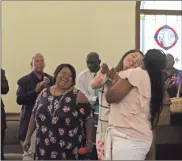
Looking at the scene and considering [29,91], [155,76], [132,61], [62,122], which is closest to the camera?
[155,76]

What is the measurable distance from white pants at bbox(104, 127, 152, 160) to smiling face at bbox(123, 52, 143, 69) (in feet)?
1.56

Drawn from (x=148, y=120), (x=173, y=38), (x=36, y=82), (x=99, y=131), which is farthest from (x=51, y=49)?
(x=148, y=120)

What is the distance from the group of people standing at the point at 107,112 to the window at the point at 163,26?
155 inches

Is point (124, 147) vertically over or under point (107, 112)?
under

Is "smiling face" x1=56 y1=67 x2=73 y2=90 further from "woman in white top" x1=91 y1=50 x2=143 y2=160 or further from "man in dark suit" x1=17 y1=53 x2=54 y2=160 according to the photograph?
"man in dark suit" x1=17 y1=53 x2=54 y2=160

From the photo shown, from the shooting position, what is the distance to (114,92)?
8.61 ft

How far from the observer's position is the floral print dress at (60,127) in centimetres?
310

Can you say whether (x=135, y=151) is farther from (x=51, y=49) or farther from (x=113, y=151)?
(x=51, y=49)

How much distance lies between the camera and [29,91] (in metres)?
4.38

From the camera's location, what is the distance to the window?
7.09 meters

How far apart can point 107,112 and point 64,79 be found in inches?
17.9

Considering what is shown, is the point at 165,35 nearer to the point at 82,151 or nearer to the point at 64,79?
the point at 64,79

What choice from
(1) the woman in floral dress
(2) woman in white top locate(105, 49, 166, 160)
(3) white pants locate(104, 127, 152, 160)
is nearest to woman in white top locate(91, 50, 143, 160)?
(1) the woman in floral dress

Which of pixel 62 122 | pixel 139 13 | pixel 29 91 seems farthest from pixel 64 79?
pixel 139 13
